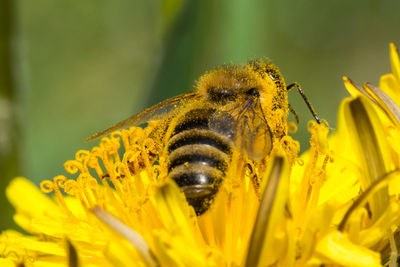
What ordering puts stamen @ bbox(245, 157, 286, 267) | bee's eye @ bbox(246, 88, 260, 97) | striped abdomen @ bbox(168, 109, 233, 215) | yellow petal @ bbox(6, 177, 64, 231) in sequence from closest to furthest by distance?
stamen @ bbox(245, 157, 286, 267)
striped abdomen @ bbox(168, 109, 233, 215)
bee's eye @ bbox(246, 88, 260, 97)
yellow petal @ bbox(6, 177, 64, 231)

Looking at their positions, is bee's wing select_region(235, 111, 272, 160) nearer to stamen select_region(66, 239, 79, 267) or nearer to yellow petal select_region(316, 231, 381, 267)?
yellow petal select_region(316, 231, 381, 267)

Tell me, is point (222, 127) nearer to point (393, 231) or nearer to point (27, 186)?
point (393, 231)

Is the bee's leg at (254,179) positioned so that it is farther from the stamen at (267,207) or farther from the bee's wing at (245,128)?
the stamen at (267,207)

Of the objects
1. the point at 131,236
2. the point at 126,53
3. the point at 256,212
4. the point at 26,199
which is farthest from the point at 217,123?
the point at 126,53

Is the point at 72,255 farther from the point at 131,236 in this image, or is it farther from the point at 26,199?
the point at 26,199

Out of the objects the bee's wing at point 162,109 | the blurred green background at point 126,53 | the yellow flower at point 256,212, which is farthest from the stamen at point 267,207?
the blurred green background at point 126,53

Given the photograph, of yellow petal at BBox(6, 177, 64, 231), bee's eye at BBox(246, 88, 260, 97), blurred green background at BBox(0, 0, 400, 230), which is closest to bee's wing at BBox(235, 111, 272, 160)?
bee's eye at BBox(246, 88, 260, 97)

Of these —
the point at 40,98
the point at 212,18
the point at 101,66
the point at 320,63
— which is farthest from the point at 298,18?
the point at 212,18
